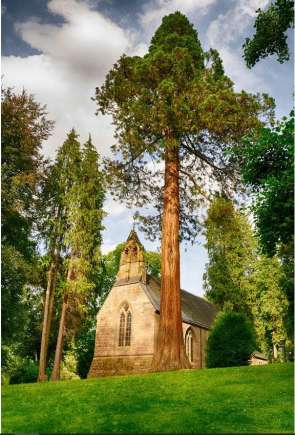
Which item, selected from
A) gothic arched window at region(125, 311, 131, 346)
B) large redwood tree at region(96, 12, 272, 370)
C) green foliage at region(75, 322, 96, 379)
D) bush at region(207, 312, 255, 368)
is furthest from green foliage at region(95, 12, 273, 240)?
green foliage at region(75, 322, 96, 379)

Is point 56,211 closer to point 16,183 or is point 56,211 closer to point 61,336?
point 61,336

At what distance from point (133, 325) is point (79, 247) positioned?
7.30 metres

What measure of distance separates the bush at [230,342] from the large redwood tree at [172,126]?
5.93 m

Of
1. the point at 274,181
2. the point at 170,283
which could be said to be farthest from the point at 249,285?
the point at 274,181

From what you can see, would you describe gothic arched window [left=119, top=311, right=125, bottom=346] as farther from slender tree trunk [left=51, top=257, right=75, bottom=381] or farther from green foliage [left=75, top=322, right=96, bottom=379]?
green foliage [left=75, top=322, right=96, bottom=379]

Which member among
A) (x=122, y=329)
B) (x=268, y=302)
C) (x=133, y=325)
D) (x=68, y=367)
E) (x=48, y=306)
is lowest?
(x=68, y=367)

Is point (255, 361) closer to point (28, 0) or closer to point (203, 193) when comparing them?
point (203, 193)

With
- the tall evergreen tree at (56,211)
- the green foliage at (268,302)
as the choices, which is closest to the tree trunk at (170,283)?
the tall evergreen tree at (56,211)

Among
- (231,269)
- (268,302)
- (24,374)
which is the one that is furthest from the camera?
(231,269)

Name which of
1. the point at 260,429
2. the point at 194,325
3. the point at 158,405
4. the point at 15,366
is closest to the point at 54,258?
the point at 15,366

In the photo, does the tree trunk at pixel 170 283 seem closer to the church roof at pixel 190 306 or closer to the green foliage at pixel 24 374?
the church roof at pixel 190 306

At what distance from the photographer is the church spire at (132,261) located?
1262 inches

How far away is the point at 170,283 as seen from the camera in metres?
17.5

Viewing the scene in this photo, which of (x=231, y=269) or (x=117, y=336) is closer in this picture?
(x=117, y=336)
